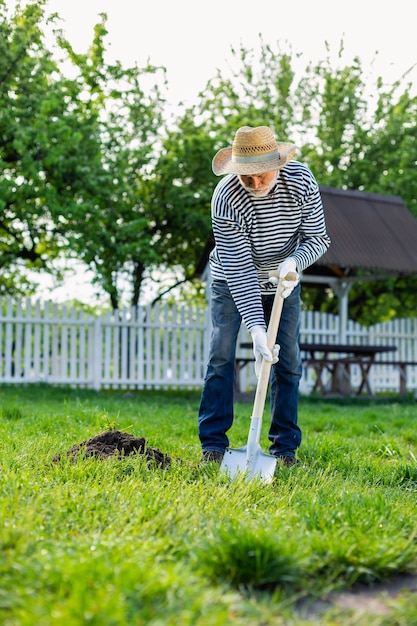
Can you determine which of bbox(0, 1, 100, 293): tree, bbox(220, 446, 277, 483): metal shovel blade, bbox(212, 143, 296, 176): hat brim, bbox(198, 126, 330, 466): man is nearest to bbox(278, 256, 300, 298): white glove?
bbox(198, 126, 330, 466): man

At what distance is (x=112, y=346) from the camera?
13.2 m

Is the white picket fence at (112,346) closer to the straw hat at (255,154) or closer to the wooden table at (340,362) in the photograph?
the wooden table at (340,362)

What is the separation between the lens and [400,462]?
15.0 feet

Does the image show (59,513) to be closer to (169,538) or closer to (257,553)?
(169,538)

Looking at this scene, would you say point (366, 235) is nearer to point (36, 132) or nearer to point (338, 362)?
point (338, 362)

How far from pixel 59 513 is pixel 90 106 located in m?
12.9

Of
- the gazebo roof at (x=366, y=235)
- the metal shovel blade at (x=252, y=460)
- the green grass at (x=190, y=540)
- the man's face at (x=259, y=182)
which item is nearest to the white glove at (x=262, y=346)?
the metal shovel blade at (x=252, y=460)

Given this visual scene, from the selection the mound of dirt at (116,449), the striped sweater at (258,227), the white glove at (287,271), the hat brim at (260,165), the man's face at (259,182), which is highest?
the hat brim at (260,165)

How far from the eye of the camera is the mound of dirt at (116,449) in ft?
12.7

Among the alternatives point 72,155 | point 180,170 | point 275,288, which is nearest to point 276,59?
point 180,170

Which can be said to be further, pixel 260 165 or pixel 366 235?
pixel 366 235

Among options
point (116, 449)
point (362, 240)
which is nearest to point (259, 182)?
point (116, 449)

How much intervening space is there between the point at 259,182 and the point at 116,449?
1.58 meters

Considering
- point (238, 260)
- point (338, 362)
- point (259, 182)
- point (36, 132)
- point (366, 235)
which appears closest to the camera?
point (259, 182)
